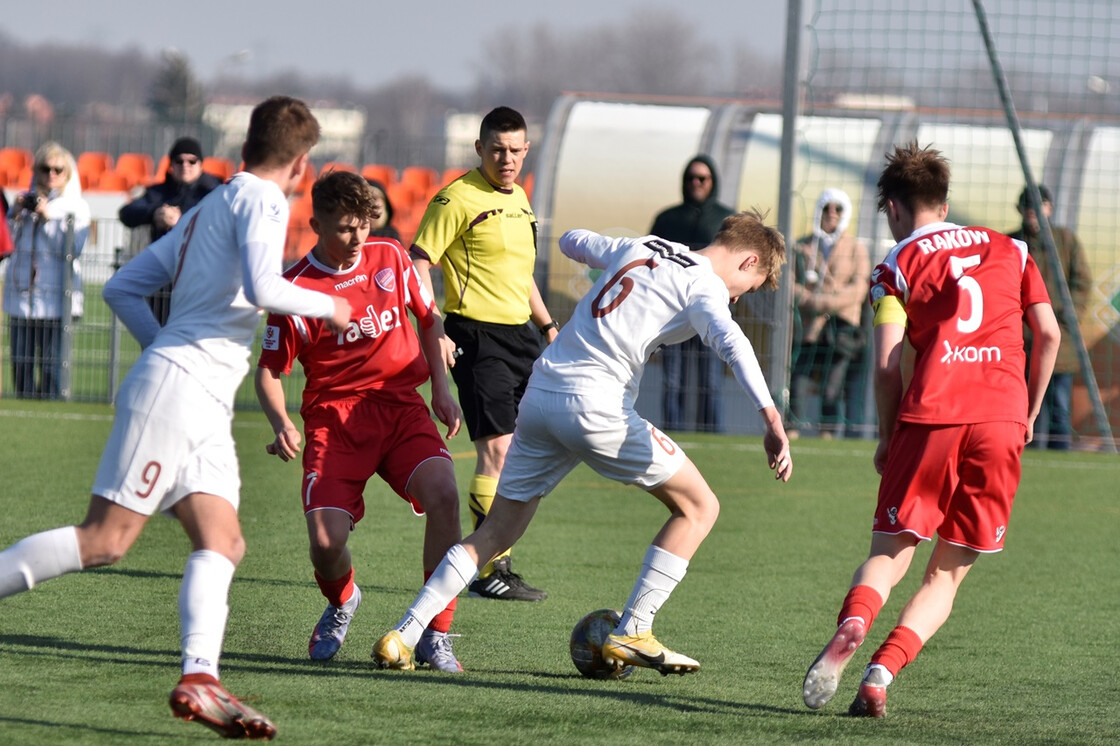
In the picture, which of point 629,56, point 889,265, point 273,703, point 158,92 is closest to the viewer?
point 273,703

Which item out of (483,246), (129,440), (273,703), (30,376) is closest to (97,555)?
(129,440)

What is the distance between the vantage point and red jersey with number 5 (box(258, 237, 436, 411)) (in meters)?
5.32

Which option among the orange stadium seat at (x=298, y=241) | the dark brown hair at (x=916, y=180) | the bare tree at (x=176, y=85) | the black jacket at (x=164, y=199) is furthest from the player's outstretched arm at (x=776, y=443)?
the bare tree at (x=176, y=85)

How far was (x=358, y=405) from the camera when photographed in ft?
17.6

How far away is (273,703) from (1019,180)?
1191cm

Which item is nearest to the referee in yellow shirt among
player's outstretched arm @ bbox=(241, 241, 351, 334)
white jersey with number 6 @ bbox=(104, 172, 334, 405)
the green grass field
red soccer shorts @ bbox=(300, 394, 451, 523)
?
the green grass field

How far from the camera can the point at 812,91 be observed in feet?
45.2

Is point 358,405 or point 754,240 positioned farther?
point 358,405

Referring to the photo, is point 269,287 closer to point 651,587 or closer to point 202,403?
point 202,403

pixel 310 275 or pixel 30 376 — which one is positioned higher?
pixel 310 275

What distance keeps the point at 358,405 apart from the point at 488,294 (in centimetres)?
168

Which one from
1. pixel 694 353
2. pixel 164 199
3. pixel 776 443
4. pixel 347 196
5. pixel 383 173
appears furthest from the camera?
pixel 383 173

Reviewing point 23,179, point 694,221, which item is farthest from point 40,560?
point 23,179

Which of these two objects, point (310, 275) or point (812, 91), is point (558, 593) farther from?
point (812, 91)
